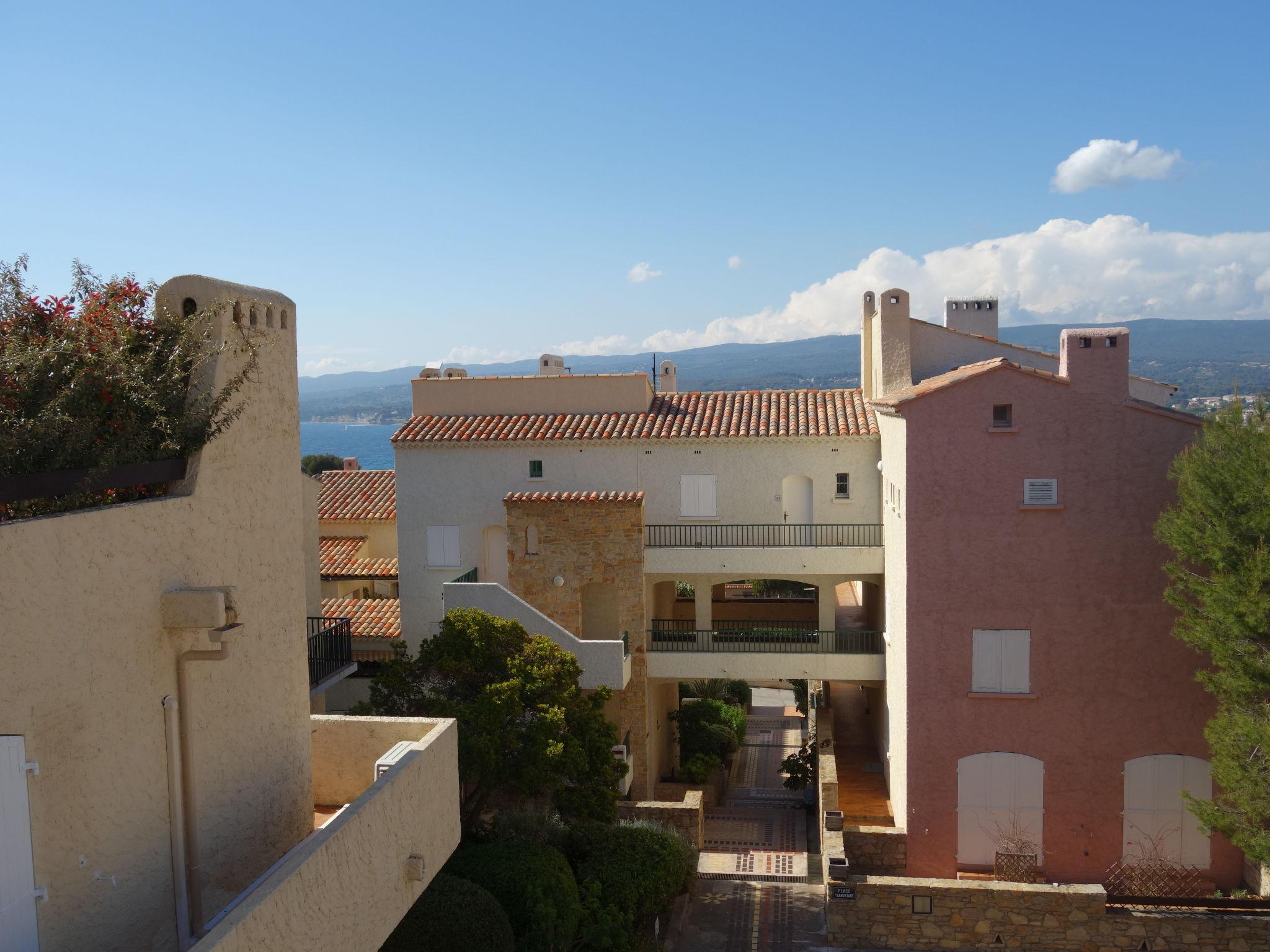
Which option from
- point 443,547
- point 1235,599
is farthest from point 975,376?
point 443,547

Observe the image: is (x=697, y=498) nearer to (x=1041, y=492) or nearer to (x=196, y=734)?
(x=1041, y=492)

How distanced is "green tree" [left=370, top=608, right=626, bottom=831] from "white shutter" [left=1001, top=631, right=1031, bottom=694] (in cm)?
803

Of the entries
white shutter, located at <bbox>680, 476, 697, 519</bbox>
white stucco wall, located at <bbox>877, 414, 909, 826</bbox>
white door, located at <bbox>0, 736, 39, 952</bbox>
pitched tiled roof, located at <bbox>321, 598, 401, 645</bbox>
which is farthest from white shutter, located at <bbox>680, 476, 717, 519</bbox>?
white door, located at <bbox>0, 736, 39, 952</bbox>

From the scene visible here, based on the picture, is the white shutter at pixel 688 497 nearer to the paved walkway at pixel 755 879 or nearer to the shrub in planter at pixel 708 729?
the shrub in planter at pixel 708 729

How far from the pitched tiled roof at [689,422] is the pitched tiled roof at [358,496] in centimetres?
821

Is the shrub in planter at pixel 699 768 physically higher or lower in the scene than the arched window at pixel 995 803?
lower

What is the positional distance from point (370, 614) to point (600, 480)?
8.05m

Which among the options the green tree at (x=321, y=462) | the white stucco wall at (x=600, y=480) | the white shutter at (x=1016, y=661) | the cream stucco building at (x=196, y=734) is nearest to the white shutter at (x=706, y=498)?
the white stucco wall at (x=600, y=480)

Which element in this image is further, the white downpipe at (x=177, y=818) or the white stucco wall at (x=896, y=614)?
the white stucco wall at (x=896, y=614)

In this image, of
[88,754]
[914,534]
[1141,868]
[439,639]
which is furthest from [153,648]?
[1141,868]

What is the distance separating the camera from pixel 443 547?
90.8ft

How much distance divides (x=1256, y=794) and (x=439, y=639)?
47.6ft

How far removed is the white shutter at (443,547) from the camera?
27.6 m

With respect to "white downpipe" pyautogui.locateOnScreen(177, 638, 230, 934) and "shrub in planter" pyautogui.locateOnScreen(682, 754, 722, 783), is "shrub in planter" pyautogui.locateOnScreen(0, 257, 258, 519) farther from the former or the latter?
"shrub in planter" pyautogui.locateOnScreen(682, 754, 722, 783)
